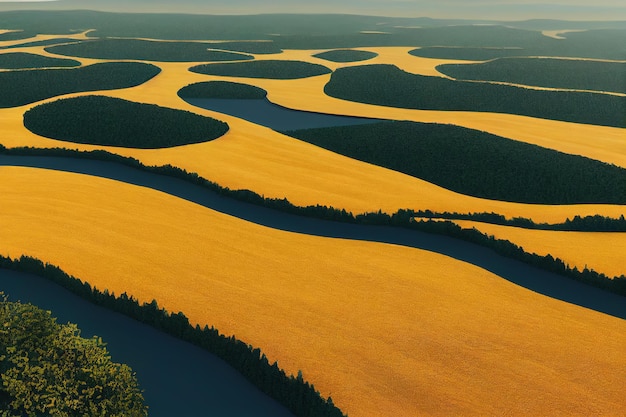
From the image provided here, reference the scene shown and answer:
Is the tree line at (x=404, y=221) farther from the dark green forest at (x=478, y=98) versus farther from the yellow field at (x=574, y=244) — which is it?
the dark green forest at (x=478, y=98)

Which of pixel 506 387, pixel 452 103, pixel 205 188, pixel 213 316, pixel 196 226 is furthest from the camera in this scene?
pixel 452 103

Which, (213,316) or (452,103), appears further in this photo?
(452,103)

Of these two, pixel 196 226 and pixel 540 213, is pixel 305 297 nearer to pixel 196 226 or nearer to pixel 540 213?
pixel 196 226

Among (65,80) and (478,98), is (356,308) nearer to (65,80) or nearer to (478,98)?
(478,98)

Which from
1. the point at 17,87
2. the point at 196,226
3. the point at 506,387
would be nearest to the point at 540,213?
the point at 506,387

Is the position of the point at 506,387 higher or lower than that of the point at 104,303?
higher

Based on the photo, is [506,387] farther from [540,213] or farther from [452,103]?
[452,103]

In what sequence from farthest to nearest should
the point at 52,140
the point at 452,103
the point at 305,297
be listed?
the point at 452,103, the point at 52,140, the point at 305,297

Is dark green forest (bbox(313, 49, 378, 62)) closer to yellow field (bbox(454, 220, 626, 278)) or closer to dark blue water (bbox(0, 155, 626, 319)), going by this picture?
dark blue water (bbox(0, 155, 626, 319))
